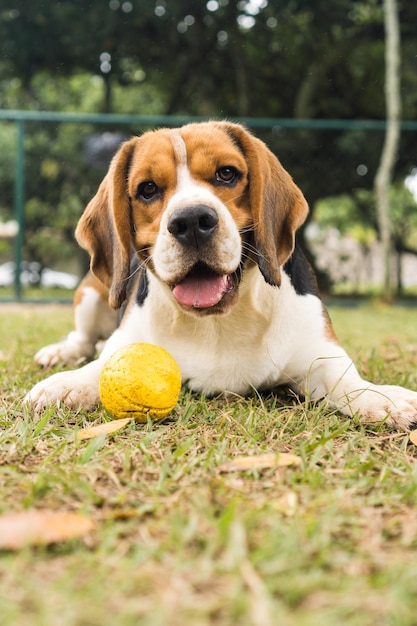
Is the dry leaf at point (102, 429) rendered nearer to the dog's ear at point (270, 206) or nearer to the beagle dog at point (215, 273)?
the beagle dog at point (215, 273)

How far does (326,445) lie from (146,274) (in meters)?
1.48

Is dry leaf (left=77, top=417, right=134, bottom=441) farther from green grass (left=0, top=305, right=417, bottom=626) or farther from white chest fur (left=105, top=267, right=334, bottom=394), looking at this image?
white chest fur (left=105, top=267, right=334, bottom=394)

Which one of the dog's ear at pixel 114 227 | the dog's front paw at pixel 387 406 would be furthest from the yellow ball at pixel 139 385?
the dog's front paw at pixel 387 406

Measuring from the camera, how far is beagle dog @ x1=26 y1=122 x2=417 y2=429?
2.54 metres

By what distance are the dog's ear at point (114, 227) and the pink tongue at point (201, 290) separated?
0.42 meters

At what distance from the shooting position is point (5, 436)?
2150 millimetres

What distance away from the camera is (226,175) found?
109 inches

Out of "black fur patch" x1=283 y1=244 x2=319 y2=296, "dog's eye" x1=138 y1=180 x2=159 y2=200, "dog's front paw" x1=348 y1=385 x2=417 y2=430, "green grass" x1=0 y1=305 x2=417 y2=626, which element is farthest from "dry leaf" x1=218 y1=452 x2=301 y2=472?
"dog's eye" x1=138 y1=180 x2=159 y2=200

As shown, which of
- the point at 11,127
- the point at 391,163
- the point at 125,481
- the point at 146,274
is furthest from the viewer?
the point at 11,127

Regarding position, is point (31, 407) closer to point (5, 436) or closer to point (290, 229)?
point (5, 436)

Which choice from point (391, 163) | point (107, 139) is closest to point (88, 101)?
point (107, 139)

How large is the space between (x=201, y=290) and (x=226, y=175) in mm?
536

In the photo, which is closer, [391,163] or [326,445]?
[326,445]

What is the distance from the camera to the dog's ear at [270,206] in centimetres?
271
